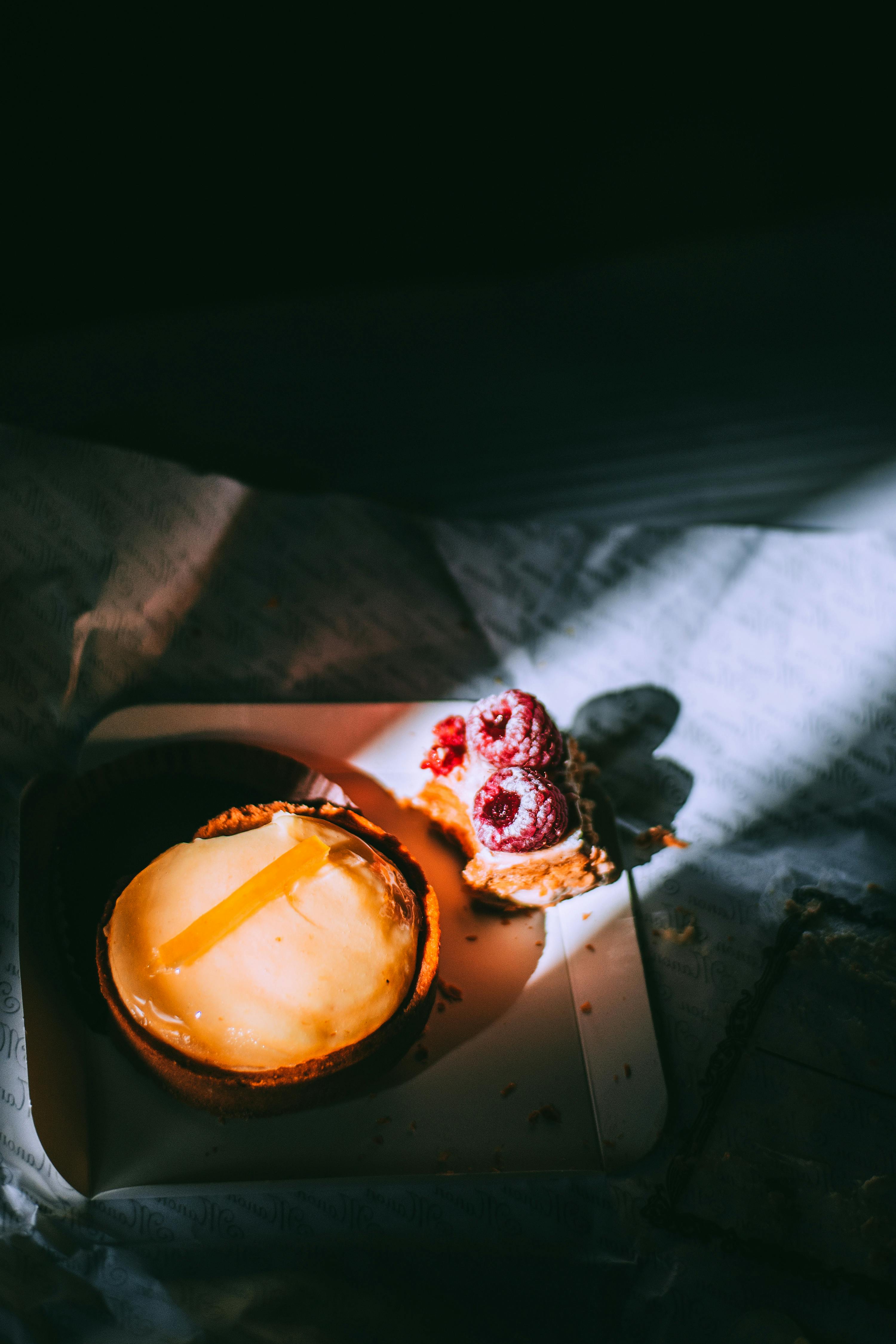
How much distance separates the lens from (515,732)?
1330mm

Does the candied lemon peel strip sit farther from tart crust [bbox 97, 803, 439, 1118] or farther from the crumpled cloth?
the crumpled cloth

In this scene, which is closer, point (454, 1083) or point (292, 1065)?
point (292, 1065)

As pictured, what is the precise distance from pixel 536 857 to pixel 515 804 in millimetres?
90

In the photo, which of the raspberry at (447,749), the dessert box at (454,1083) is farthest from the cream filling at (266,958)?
the raspberry at (447,749)

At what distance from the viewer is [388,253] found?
5.57 ft

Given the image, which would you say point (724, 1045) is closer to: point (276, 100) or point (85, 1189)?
point (85, 1189)

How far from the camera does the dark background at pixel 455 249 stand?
1.40 meters

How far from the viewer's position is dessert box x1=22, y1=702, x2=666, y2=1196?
1.16 metres

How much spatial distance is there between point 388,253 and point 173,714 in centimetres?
97

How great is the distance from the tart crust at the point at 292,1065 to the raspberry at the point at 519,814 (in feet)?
0.43

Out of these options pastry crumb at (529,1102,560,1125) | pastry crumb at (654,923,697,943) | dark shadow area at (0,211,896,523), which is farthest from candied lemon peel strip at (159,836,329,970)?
dark shadow area at (0,211,896,523)

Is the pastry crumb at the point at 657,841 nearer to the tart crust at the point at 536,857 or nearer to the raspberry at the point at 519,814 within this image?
the tart crust at the point at 536,857

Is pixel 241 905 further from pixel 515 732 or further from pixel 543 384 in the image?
pixel 543 384

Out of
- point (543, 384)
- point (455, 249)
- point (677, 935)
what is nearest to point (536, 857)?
point (677, 935)
